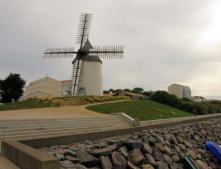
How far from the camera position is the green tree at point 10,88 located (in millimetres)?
39531

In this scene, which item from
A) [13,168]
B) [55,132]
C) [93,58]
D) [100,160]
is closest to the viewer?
[13,168]

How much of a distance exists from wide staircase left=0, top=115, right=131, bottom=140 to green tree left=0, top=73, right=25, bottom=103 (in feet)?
109

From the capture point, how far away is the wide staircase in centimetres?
859

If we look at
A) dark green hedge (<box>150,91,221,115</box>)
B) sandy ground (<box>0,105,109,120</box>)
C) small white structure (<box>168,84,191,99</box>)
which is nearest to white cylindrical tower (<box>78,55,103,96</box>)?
sandy ground (<box>0,105,109,120</box>)

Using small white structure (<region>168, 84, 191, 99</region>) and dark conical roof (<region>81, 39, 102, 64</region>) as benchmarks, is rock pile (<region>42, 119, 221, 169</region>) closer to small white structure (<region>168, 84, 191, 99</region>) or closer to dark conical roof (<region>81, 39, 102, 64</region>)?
dark conical roof (<region>81, 39, 102, 64</region>)

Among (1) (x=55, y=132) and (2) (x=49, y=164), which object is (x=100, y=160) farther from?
(1) (x=55, y=132)

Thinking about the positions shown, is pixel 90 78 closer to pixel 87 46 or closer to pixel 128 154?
pixel 87 46

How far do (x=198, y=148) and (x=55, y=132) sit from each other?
8.55 m

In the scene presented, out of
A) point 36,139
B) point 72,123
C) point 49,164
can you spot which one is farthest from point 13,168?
point 72,123

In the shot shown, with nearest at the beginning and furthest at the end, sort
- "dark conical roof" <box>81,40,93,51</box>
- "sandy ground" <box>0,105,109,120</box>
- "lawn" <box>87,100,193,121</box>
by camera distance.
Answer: "sandy ground" <box>0,105,109,120</box> → "lawn" <box>87,100,193,121</box> → "dark conical roof" <box>81,40,93,51</box>

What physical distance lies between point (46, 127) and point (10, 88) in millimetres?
35299

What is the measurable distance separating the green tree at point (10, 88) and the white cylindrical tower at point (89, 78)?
64.0 ft

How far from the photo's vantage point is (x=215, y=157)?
34.6 feet

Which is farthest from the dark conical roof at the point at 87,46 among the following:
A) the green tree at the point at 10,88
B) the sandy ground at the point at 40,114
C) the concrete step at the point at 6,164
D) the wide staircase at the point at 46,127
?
the concrete step at the point at 6,164
